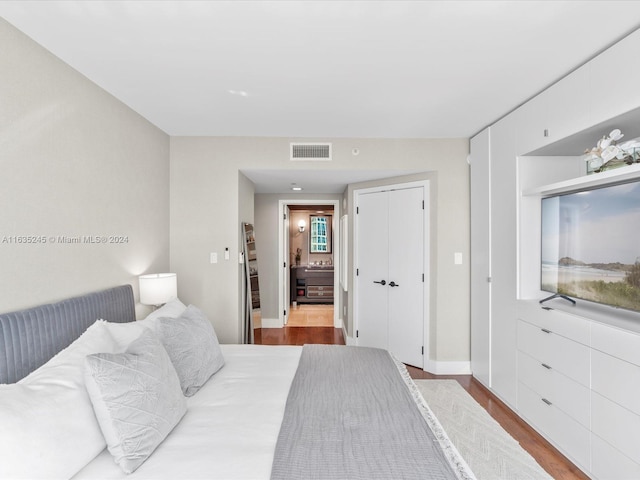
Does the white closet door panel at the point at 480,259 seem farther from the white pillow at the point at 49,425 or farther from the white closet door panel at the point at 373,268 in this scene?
the white pillow at the point at 49,425

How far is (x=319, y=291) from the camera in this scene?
709 cm

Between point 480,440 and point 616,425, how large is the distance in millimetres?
838

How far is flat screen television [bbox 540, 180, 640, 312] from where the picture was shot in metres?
1.88

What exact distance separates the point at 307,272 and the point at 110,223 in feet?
16.1

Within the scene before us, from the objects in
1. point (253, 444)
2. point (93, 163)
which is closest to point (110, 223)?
point (93, 163)

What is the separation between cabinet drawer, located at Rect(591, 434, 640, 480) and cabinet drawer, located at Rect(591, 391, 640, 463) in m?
0.03

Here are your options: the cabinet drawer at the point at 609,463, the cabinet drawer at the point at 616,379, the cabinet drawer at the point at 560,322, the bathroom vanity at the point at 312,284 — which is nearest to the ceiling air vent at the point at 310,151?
the cabinet drawer at the point at 560,322

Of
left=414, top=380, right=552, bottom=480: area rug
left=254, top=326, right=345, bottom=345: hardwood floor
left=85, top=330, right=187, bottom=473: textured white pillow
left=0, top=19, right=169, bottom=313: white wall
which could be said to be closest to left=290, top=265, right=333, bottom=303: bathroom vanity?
left=254, top=326, right=345, bottom=345: hardwood floor

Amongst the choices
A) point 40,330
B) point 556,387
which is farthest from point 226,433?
point 556,387

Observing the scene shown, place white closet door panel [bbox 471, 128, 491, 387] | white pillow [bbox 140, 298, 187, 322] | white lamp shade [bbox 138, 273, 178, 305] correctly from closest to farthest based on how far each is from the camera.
Answer: white pillow [bbox 140, 298, 187, 322]
white lamp shade [bbox 138, 273, 178, 305]
white closet door panel [bbox 471, 128, 491, 387]

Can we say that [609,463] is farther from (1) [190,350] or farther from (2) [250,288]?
(2) [250,288]

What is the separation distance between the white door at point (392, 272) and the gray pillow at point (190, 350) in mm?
2344

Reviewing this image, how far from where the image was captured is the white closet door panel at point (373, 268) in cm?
396

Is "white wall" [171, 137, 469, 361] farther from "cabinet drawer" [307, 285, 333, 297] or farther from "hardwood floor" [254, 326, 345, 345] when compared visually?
"cabinet drawer" [307, 285, 333, 297]
